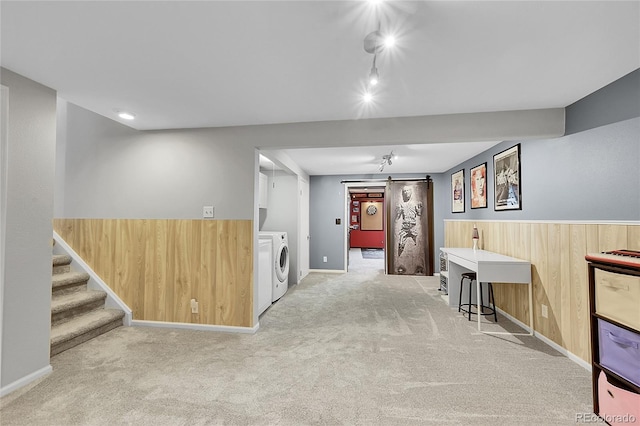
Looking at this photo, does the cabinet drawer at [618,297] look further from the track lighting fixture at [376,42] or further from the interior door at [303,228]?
the interior door at [303,228]

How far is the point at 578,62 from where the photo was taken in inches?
69.9

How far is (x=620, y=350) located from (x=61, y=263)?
4.76 m

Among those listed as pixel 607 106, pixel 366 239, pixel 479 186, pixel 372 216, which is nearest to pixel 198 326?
pixel 607 106

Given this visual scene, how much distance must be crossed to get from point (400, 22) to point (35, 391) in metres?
3.22

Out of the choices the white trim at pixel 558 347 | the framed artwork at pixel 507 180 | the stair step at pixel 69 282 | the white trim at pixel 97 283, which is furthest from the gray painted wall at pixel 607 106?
the stair step at pixel 69 282

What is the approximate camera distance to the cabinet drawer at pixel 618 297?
57.8 inches

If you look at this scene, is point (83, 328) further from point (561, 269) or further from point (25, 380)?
point (561, 269)

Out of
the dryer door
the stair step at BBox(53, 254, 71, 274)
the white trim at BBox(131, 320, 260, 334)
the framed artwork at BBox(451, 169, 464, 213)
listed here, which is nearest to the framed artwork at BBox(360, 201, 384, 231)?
the framed artwork at BBox(451, 169, 464, 213)

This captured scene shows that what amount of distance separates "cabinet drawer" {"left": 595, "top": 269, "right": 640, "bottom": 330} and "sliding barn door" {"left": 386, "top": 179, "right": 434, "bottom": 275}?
4232 millimetres

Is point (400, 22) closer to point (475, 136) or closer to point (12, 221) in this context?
point (475, 136)

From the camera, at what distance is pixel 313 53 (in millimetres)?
1685

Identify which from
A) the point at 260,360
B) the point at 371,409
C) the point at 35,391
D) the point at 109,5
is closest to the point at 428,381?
the point at 371,409

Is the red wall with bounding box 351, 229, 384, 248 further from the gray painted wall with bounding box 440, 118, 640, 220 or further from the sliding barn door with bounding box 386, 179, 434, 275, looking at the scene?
the gray painted wall with bounding box 440, 118, 640, 220

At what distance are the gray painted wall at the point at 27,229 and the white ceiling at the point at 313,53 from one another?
23cm
